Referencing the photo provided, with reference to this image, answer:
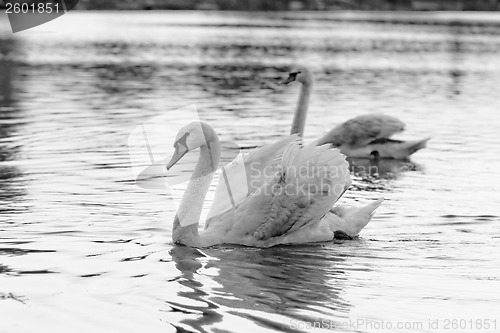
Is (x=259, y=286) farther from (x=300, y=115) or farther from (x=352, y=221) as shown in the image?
(x=300, y=115)

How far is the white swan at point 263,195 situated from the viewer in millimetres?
9281

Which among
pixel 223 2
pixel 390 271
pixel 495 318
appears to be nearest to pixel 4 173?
pixel 390 271

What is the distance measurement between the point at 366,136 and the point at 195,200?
261 inches

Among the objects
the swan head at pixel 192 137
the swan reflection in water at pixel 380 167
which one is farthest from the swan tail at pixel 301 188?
the swan reflection in water at pixel 380 167

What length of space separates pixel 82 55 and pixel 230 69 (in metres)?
7.67

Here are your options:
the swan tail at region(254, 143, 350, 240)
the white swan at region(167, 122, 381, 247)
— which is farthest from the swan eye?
the swan tail at region(254, 143, 350, 240)

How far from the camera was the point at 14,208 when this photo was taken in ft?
35.4

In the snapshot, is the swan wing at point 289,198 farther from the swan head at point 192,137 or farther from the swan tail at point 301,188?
the swan head at point 192,137

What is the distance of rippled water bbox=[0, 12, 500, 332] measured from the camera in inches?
295

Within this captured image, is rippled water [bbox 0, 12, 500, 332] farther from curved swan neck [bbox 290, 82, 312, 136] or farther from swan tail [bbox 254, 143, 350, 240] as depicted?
curved swan neck [bbox 290, 82, 312, 136]

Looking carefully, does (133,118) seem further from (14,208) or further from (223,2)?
(223,2)

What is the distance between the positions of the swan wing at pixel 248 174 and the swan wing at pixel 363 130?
5.61 meters

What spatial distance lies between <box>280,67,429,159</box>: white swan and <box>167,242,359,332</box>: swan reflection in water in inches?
225

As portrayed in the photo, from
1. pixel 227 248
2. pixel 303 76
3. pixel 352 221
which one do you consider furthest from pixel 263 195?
pixel 303 76
